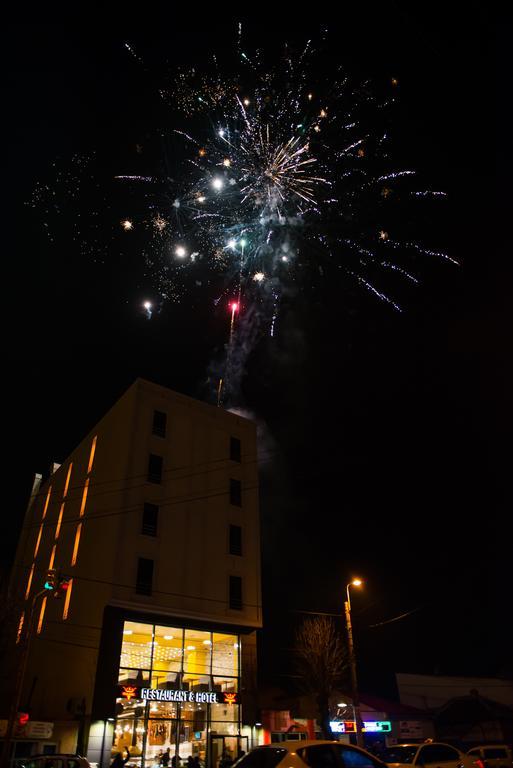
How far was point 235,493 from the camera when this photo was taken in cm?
3158

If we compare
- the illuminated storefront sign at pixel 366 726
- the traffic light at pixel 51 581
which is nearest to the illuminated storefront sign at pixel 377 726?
the illuminated storefront sign at pixel 366 726

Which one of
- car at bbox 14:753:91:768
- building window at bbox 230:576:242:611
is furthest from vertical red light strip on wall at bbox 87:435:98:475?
car at bbox 14:753:91:768

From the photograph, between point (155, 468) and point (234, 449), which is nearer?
point (155, 468)

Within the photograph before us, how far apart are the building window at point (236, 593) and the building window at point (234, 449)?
23.1 feet

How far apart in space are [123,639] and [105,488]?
7914 mm

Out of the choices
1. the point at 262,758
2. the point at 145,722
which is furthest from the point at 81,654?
the point at 262,758

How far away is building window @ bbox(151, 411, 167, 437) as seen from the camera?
29.9 metres

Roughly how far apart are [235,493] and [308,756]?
975 inches

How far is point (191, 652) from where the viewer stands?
2577 centimetres

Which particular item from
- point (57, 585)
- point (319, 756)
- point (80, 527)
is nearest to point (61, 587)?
point (57, 585)

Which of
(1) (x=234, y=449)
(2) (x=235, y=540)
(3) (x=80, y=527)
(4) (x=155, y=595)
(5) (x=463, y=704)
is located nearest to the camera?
(4) (x=155, y=595)

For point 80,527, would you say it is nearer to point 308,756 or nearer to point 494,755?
point 494,755

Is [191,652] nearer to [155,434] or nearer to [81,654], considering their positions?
[81,654]

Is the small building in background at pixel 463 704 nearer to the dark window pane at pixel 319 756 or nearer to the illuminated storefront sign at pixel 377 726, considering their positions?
the illuminated storefront sign at pixel 377 726
